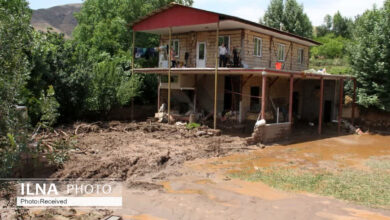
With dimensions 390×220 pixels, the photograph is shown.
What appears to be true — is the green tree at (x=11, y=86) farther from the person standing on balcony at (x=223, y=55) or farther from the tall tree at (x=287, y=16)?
the tall tree at (x=287, y=16)

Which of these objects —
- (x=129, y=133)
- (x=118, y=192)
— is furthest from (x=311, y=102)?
(x=118, y=192)

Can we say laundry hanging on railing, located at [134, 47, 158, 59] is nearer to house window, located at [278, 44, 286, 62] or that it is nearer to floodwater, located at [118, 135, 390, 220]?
house window, located at [278, 44, 286, 62]

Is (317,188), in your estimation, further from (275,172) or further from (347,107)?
(347,107)

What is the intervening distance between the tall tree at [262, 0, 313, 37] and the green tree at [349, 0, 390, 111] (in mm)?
15178

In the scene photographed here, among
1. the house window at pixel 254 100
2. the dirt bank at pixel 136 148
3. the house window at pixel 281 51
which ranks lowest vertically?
the dirt bank at pixel 136 148

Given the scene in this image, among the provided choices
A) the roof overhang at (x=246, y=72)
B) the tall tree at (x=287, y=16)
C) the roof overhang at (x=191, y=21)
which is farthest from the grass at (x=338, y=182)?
the tall tree at (x=287, y=16)

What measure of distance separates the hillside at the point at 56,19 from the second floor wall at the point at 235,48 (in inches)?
2601

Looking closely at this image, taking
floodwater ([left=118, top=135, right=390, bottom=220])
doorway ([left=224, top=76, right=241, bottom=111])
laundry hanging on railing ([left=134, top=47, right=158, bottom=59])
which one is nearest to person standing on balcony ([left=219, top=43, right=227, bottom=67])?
doorway ([left=224, top=76, right=241, bottom=111])

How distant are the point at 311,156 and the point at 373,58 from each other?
1275cm

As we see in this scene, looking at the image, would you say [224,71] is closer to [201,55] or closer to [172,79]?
[201,55]

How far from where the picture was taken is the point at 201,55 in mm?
23094

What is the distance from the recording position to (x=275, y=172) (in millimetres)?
11648

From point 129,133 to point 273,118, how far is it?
32.3 ft

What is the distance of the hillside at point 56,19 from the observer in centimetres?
8325
